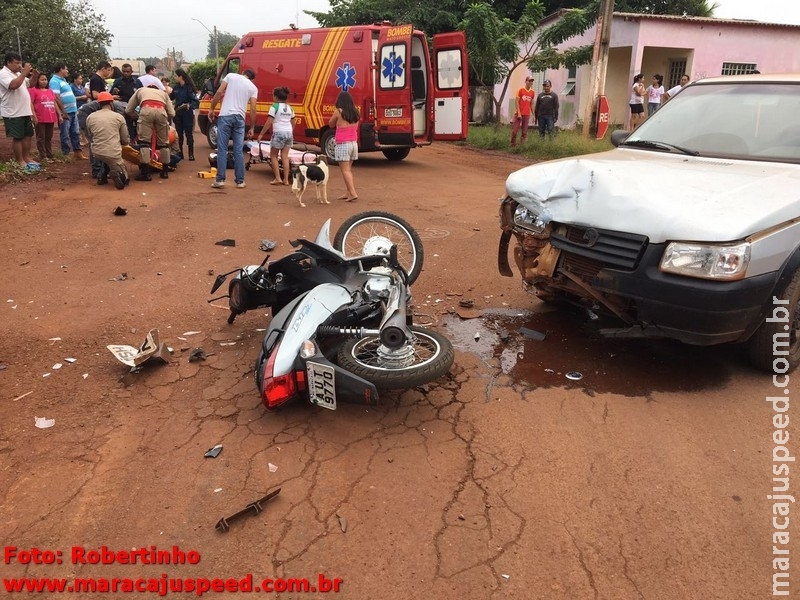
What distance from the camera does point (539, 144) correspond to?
51.1 feet

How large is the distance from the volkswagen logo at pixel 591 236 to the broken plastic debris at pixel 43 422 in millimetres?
3263

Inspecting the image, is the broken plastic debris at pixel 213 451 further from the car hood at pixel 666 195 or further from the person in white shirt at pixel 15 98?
the person in white shirt at pixel 15 98

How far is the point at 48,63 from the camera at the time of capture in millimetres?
18781

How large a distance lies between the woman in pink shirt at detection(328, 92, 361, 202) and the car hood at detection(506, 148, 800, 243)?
4959 mm

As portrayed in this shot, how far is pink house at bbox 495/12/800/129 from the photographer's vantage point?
62.5 ft

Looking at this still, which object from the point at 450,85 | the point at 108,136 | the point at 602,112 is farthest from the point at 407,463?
the point at 602,112

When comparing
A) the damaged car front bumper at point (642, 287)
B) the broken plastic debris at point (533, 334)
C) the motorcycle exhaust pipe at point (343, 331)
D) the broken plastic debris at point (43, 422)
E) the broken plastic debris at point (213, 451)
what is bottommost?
the broken plastic debris at point (43, 422)

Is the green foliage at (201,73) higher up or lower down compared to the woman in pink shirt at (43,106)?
higher up

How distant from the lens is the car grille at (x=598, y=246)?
348 cm

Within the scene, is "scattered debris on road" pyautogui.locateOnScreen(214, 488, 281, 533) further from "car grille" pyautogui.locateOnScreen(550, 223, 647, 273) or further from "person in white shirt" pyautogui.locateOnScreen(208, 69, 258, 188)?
"person in white shirt" pyautogui.locateOnScreen(208, 69, 258, 188)

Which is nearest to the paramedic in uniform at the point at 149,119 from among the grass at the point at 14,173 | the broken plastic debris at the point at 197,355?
the grass at the point at 14,173

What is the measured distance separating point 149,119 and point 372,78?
165 inches

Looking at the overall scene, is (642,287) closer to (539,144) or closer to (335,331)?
(335,331)

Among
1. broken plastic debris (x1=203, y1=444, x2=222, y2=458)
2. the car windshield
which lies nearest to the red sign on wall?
the car windshield
